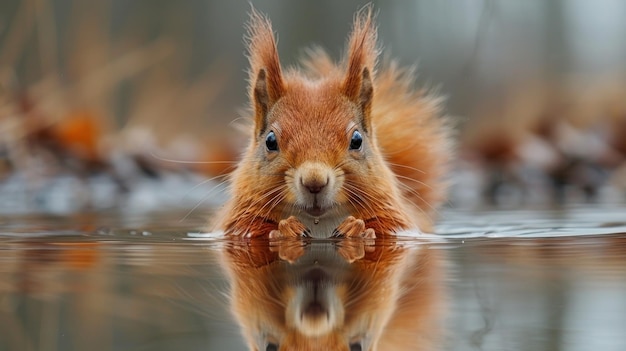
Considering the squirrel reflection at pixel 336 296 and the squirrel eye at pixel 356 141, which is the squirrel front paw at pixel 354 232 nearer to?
the squirrel reflection at pixel 336 296

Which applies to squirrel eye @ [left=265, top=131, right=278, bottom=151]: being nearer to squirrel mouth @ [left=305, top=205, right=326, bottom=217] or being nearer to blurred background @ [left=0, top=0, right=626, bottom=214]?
squirrel mouth @ [left=305, top=205, right=326, bottom=217]

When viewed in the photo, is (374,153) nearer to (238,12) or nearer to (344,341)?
(344,341)

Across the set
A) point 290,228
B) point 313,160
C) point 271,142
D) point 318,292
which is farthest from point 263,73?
point 318,292

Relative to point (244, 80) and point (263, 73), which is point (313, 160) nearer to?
point (263, 73)

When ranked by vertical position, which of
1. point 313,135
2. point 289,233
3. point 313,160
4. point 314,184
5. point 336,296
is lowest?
point 336,296

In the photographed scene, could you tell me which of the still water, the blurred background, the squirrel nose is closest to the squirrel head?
the squirrel nose

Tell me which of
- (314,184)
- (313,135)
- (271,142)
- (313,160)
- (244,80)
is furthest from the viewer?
(244,80)

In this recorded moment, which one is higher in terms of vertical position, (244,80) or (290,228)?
(244,80)
